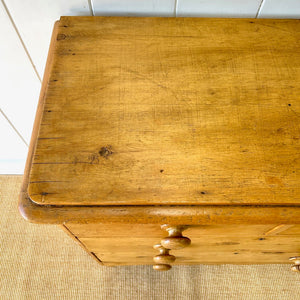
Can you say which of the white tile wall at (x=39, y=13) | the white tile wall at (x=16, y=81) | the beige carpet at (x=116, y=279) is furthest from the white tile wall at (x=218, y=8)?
the beige carpet at (x=116, y=279)

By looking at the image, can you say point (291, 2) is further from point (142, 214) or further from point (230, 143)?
point (142, 214)

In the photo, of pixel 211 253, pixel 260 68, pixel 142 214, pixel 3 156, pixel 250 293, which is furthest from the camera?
pixel 3 156

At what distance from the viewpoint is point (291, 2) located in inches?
23.0

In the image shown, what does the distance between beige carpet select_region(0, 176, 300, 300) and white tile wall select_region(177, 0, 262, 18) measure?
80 cm

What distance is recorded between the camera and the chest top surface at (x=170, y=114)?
410mm

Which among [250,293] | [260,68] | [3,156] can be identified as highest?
[3,156]

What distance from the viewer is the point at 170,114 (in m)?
0.47

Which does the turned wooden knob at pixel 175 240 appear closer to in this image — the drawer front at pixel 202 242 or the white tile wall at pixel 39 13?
the drawer front at pixel 202 242

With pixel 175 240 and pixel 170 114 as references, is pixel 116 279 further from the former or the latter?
pixel 170 114

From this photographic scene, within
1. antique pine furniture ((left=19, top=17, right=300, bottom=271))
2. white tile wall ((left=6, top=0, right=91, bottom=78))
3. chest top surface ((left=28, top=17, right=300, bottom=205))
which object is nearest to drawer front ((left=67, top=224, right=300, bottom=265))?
antique pine furniture ((left=19, top=17, right=300, bottom=271))

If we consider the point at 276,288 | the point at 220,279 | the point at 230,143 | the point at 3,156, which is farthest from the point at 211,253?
the point at 3,156

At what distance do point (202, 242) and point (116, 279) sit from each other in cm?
44

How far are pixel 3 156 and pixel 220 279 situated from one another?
0.95 metres

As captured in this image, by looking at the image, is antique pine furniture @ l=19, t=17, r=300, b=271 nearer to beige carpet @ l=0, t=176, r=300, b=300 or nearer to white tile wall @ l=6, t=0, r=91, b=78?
white tile wall @ l=6, t=0, r=91, b=78
